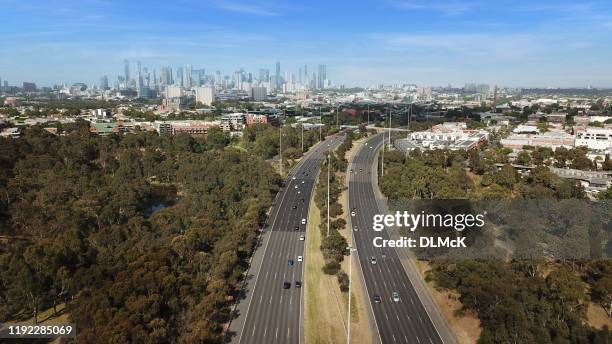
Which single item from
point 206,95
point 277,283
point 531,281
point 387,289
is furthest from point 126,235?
point 206,95

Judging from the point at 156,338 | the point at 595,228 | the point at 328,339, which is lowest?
the point at 328,339

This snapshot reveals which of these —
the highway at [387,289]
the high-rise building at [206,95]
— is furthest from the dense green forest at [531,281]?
the high-rise building at [206,95]

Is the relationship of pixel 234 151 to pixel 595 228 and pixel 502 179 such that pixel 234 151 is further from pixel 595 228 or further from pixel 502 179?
pixel 595 228

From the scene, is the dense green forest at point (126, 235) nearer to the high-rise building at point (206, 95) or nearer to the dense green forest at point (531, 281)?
the dense green forest at point (531, 281)

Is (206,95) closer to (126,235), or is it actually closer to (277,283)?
(126,235)

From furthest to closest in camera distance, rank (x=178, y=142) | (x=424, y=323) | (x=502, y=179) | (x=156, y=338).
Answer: (x=178, y=142), (x=502, y=179), (x=424, y=323), (x=156, y=338)

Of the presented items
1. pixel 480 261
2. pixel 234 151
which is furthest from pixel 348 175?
pixel 480 261

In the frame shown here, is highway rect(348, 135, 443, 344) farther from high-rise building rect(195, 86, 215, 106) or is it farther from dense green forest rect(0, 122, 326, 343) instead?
high-rise building rect(195, 86, 215, 106)
